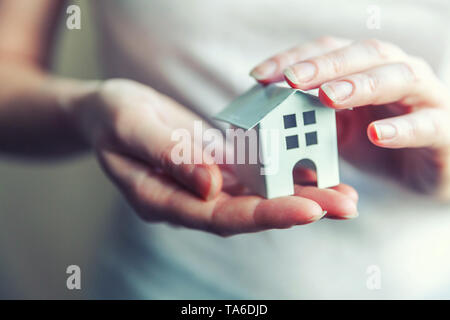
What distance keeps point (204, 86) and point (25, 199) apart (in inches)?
21.6

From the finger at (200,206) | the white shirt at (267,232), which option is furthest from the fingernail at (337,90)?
the white shirt at (267,232)

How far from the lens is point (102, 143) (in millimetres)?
632

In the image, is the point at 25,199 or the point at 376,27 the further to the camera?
the point at 25,199

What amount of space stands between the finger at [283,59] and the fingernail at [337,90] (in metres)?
0.12

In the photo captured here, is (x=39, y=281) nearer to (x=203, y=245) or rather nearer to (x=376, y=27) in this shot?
(x=203, y=245)

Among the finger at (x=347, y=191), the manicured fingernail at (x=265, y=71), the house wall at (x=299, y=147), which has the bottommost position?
the finger at (x=347, y=191)

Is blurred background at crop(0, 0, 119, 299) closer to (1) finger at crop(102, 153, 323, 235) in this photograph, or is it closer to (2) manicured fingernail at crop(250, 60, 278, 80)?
(1) finger at crop(102, 153, 323, 235)

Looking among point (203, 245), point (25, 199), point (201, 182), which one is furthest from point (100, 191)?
point (201, 182)

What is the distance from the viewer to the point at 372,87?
1.50ft

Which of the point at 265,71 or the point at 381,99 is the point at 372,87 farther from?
the point at 265,71

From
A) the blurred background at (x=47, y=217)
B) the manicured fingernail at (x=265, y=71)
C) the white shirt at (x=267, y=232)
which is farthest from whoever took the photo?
the blurred background at (x=47, y=217)

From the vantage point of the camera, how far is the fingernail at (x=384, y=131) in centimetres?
45

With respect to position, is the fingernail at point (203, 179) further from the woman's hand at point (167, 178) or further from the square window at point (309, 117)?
the square window at point (309, 117)

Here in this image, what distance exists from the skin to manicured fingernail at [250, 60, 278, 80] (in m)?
0.12
